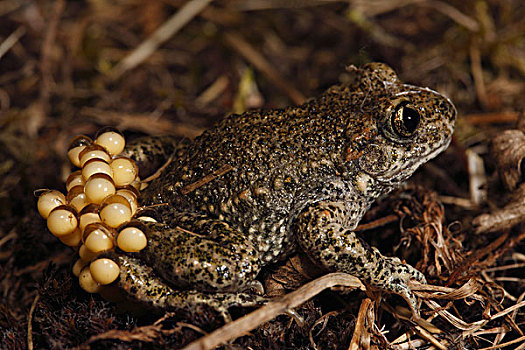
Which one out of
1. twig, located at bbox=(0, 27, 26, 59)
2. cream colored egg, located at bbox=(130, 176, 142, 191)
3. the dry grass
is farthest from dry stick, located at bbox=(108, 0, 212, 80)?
cream colored egg, located at bbox=(130, 176, 142, 191)

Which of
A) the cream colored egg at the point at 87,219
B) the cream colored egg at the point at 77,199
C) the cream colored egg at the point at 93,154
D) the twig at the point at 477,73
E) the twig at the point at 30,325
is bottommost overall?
the twig at the point at 477,73

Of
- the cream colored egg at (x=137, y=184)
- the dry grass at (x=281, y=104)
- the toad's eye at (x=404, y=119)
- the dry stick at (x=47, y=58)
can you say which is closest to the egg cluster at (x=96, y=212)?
the cream colored egg at (x=137, y=184)

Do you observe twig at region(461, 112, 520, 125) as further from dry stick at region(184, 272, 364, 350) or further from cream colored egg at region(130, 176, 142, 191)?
cream colored egg at region(130, 176, 142, 191)

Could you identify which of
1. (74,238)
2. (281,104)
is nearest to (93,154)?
(74,238)

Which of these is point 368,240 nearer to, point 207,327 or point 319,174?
point 319,174

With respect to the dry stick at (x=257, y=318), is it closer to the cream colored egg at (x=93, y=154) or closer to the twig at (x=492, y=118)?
the cream colored egg at (x=93, y=154)

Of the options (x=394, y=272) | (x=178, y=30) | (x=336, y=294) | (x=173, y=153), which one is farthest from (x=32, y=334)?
(x=178, y=30)
